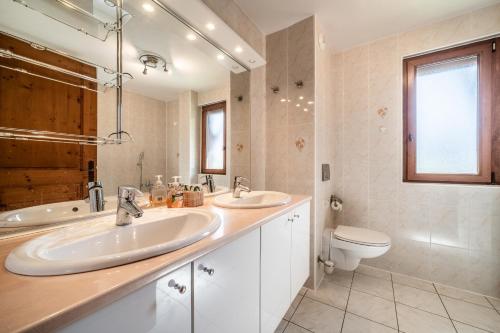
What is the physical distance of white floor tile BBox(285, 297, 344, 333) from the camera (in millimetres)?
1273

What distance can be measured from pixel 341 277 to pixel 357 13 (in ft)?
7.20

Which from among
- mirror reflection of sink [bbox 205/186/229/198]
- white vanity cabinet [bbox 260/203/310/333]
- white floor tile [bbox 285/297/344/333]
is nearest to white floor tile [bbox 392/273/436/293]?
white floor tile [bbox 285/297/344/333]

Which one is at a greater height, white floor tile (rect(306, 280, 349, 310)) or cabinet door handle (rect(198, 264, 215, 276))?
cabinet door handle (rect(198, 264, 215, 276))

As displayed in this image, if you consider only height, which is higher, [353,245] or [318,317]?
[353,245]

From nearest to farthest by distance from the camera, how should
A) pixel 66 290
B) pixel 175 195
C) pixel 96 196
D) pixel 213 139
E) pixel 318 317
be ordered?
pixel 66 290 < pixel 96 196 < pixel 175 195 < pixel 318 317 < pixel 213 139

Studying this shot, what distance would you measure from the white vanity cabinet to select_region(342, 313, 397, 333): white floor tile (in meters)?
0.36

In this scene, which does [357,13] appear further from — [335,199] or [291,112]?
[335,199]

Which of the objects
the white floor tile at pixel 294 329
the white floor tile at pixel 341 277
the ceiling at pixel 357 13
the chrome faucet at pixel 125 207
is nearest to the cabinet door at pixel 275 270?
the white floor tile at pixel 294 329

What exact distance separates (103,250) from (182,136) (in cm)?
72

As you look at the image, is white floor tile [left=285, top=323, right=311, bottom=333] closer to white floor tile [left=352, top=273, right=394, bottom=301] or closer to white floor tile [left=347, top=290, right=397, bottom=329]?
white floor tile [left=347, top=290, right=397, bottom=329]

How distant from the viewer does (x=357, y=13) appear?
5.08 ft

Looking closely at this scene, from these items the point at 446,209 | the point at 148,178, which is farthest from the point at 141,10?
the point at 446,209

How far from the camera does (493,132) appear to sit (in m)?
1.49

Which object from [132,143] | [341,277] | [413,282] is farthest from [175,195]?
[413,282]
